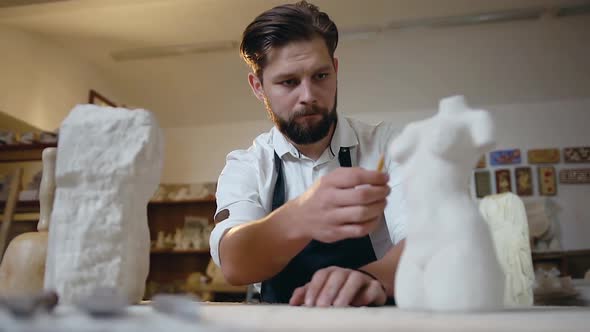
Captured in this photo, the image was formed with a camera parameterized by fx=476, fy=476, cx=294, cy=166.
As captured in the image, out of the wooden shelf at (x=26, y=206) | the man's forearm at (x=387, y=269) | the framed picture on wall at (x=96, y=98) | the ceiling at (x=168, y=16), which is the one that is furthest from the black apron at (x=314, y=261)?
the framed picture on wall at (x=96, y=98)

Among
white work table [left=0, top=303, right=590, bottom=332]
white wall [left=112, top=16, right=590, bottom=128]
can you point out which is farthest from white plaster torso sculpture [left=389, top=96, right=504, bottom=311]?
white wall [left=112, top=16, right=590, bottom=128]

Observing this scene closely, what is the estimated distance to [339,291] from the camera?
2.53 ft

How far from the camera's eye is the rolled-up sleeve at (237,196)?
1.11 m

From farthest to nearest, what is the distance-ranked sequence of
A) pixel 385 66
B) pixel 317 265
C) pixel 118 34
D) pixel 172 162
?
pixel 172 162, pixel 385 66, pixel 118 34, pixel 317 265

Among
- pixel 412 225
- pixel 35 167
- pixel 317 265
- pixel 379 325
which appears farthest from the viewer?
pixel 35 167

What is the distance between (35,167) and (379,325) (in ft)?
8.29

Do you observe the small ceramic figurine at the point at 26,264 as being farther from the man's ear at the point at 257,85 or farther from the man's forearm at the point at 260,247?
the man's ear at the point at 257,85

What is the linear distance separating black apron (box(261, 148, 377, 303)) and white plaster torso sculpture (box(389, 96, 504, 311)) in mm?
620

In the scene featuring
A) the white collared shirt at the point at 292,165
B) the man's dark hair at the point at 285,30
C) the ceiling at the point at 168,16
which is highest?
the ceiling at the point at 168,16

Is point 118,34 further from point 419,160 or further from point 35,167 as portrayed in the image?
point 419,160

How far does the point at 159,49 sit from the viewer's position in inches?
153

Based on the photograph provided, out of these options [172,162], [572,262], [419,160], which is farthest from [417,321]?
[172,162]

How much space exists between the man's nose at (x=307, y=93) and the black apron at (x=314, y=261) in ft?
1.21

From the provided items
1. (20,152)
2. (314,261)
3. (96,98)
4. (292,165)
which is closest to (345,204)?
(314,261)
